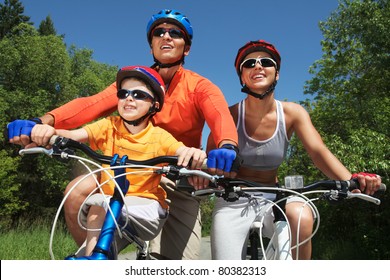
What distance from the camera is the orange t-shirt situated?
2266mm

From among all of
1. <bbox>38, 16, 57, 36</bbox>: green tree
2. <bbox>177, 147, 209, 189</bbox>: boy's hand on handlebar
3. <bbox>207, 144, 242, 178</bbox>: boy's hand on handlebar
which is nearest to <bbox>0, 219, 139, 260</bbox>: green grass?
<bbox>177, 147, 209, 189</bbox>: boy's hand on handlebar

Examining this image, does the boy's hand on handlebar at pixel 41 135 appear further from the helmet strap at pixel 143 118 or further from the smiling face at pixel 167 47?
the smiling face at pixel 167 47

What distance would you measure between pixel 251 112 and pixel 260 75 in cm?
29

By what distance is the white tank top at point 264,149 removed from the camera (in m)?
2.83

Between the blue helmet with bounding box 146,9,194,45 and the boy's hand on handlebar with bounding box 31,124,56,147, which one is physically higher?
the blue helmet with bounding box 146,9,194,45

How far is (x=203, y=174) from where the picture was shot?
1800 millimetres

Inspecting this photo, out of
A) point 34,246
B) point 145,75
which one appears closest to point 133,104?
point 145,75

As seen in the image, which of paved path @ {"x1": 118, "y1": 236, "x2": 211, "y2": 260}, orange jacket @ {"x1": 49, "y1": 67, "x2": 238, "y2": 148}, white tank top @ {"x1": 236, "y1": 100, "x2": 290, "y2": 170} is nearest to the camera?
orange jacket @ {"x1": 49, "y1": 67, "x2": 238, "y2": 148}

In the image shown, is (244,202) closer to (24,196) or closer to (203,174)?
(203,174)

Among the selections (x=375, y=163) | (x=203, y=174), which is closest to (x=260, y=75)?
(x=203, y=174)

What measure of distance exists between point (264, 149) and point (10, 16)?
34374mm

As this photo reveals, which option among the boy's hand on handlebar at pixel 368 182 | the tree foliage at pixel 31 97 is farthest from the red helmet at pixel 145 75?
the tree foliage at pixel 31 97

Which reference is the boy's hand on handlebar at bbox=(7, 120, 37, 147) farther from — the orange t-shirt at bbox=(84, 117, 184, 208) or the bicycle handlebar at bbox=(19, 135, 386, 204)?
the orange t-shirt at bbox=(84, 117, 184, 208)

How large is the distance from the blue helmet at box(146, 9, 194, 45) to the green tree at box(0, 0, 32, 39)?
3226 cm
